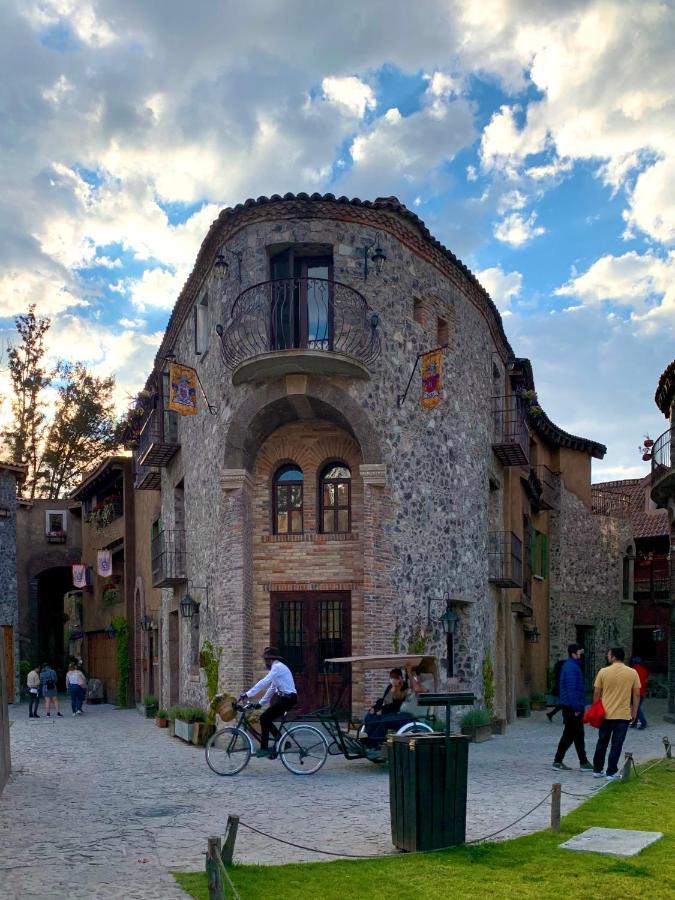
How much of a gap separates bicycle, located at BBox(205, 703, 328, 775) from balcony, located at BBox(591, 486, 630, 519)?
26329mm

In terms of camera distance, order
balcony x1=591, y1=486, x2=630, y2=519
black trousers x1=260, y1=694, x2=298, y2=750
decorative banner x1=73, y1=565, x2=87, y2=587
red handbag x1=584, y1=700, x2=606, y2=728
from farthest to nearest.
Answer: balcony x1=591, y1=486, x2=630, y2=519, decorative banner x1=73, y1=565, x2=87, y2=587, black trousers x1=260, y1=694, x2=298, y2=750, red handbag x1=584, y1=700, x2=606, y2=728

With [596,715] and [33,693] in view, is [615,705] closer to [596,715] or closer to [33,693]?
[596,715]

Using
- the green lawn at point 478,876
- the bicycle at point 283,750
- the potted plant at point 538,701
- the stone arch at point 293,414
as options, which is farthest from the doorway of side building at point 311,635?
the potted plant at point 538,701

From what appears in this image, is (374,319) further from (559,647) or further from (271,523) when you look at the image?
(559,647)

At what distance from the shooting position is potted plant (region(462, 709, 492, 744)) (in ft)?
64.5

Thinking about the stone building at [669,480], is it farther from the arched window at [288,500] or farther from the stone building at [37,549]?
the stone building at [37,549]

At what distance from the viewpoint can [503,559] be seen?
2400 cm

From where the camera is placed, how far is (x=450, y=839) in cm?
858

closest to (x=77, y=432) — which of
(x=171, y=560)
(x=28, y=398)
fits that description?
(x=28, y=398)

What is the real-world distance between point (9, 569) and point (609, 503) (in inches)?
932

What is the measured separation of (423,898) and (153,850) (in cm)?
294

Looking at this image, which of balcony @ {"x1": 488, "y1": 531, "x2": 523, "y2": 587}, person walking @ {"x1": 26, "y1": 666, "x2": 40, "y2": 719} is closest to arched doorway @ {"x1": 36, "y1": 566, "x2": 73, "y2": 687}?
person walking @ {"x1": 26, "y1": 666, "x2": 40, "y2": 719}

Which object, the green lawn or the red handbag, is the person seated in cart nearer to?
the red handbag

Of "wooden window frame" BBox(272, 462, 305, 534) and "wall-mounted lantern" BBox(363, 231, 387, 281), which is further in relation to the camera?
"wooden window frame" BBox(272, 462, 305, 534)
